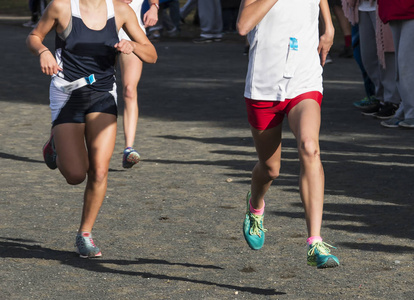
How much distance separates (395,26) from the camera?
10.3m

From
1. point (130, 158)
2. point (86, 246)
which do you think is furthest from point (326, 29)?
point (130, 158)

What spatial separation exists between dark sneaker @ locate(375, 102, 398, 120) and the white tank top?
6.26 metres

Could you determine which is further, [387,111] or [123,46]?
[387,111]

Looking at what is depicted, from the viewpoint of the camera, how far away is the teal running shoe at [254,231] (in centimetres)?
572

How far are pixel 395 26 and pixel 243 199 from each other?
3809mm

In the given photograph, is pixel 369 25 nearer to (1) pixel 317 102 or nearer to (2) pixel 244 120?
(2) pixel 244 120

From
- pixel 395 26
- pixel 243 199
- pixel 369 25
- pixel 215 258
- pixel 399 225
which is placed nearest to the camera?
pixel 215 258

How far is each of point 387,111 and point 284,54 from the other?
6415mm

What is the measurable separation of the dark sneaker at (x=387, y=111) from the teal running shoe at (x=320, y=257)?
6753mm

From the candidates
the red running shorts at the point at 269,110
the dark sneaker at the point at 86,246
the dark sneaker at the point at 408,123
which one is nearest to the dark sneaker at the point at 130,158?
the dark sneaker at the point at 86,246

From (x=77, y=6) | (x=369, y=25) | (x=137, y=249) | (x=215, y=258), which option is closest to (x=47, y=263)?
(x=137, y=249)

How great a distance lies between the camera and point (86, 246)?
573 cm

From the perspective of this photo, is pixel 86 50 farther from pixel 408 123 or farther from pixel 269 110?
pixel 408 123

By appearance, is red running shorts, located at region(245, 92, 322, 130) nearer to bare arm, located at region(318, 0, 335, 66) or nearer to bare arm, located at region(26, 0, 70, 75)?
bare arm, located at region(318, 0, 335, 66)
